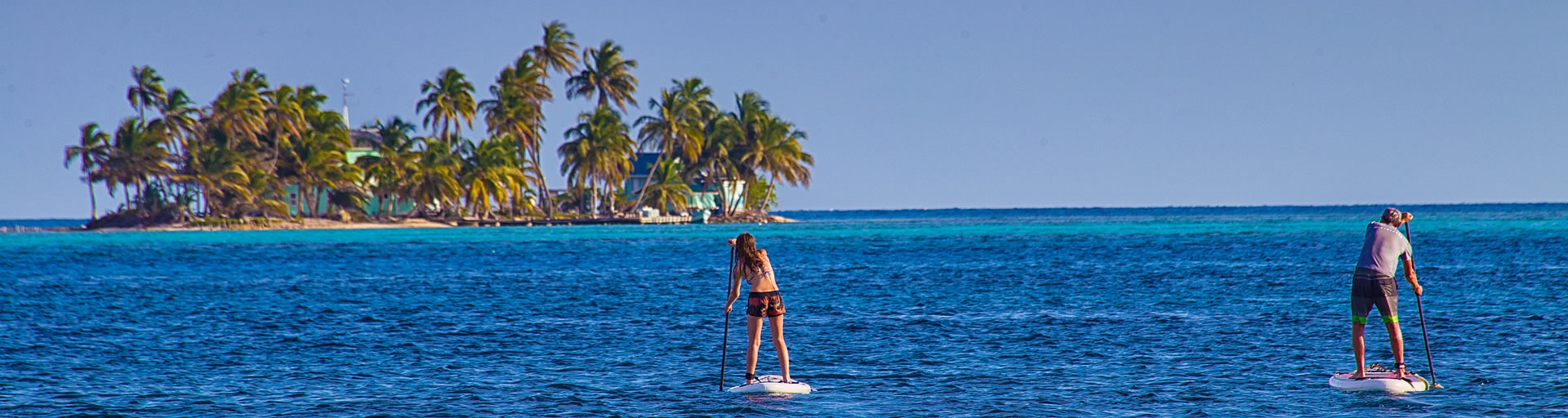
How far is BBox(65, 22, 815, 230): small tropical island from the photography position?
76.6 meters

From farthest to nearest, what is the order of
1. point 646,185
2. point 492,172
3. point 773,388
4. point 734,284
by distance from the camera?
point 646,185
point 492,172
point 773,388
point 734,284

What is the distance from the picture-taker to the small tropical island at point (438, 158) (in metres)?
76.6

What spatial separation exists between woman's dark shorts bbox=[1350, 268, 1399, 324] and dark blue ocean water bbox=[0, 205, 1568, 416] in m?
0.77

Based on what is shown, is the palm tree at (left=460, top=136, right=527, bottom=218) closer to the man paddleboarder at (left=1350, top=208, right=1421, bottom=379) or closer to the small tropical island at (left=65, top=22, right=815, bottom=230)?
the small tropical island at (left=65, top=22, right=815, bottom=230)

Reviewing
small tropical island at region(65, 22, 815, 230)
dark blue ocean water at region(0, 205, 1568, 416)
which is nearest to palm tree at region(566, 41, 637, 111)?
small tropical island at region(65, 22, 815, 230)

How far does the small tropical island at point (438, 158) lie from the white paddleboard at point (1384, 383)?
71.6 meters

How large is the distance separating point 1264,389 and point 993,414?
293 centimetres

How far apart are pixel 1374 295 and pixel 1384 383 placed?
92 cm

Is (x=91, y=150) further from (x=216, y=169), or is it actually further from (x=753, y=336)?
(x=753, y=336)

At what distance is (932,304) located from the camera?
24.5 m

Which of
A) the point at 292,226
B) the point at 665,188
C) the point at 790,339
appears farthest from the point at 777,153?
the point at 790,339

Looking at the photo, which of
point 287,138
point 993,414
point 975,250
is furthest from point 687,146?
point 993,414

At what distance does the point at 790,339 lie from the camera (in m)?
18.5

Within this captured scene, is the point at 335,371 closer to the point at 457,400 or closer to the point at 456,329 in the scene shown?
the point at 457,400
